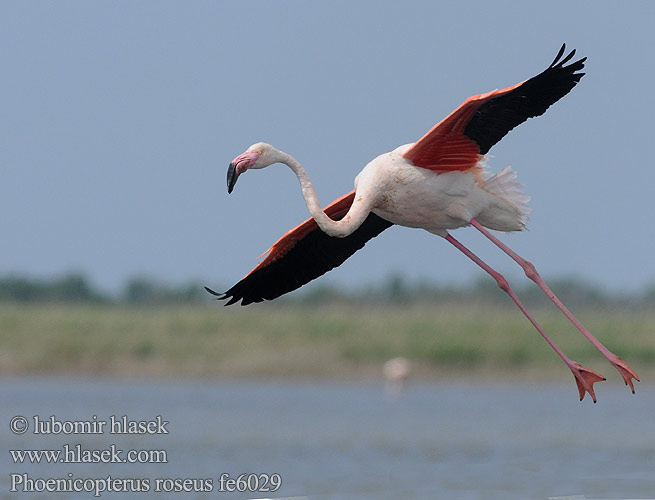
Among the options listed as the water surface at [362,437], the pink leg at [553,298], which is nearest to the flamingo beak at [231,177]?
the pink leg at [553,298]

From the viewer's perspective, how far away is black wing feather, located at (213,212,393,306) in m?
10.3

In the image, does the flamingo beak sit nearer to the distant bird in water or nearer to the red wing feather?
the red wing feather

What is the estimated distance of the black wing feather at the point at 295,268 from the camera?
1030 cm

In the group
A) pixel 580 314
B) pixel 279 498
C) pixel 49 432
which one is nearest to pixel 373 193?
pixel 279 498

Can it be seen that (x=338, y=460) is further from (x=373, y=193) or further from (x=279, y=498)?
(x=373, y=193)

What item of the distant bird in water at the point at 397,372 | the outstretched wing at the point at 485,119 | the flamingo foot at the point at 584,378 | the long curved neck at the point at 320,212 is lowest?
the flamingo foot at the point at 584,378

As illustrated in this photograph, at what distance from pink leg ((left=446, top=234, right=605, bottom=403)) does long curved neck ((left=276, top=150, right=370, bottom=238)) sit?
129cm

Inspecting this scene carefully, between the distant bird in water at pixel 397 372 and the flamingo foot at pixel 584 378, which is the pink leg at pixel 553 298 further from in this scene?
the distant bird in water at pixel 397 372

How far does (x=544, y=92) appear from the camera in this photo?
938 cm

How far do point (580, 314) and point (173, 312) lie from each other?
9.94 m

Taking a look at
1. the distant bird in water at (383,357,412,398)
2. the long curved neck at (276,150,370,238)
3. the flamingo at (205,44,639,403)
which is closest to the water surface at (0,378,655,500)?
the distant bird in water at (383,357,412,398)

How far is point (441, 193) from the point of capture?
956cm

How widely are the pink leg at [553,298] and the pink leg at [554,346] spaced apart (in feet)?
0.57

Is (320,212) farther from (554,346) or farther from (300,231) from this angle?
(554,346)
